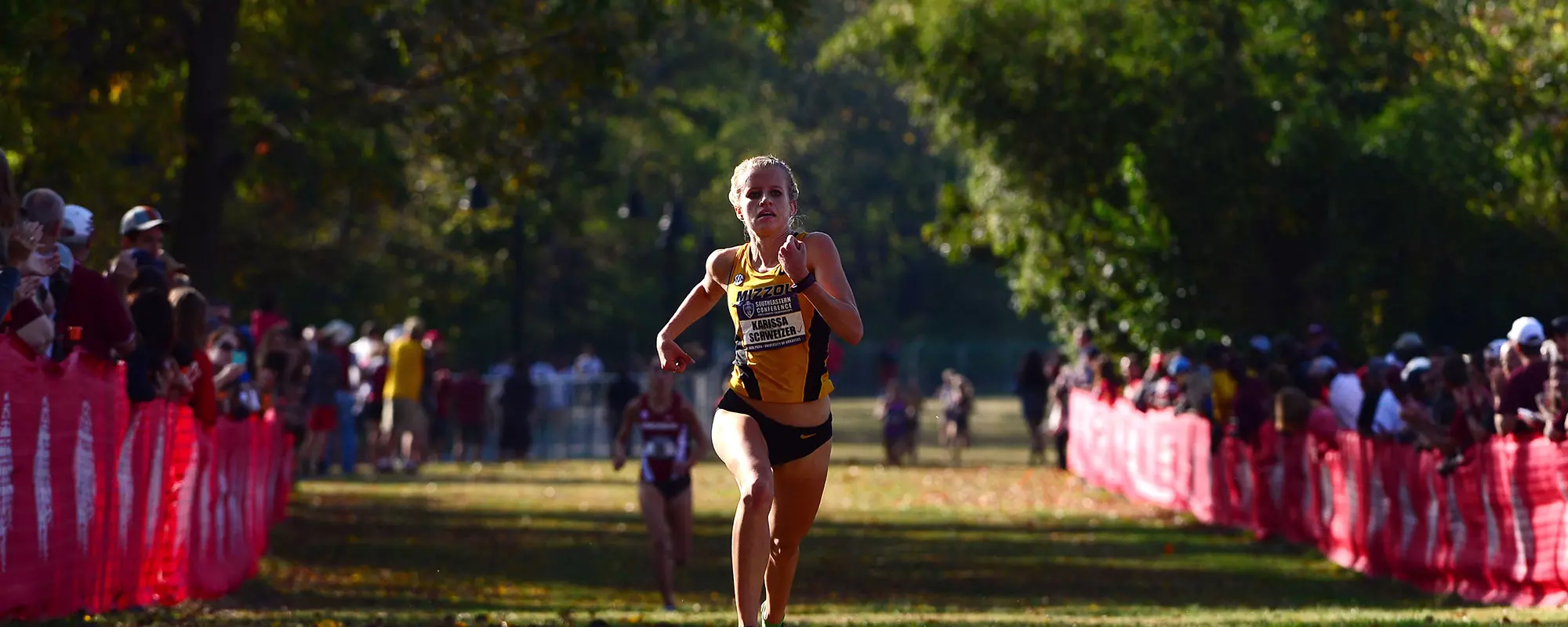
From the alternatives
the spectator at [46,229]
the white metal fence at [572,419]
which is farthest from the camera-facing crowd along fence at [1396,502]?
the white metal fence at [572,419]

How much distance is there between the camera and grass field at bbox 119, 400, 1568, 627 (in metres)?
13.8

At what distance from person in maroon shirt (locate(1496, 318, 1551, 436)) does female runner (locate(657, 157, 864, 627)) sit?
6.69m

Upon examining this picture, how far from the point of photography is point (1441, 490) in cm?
1603

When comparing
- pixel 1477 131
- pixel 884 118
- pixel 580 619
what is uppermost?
pixel 884 118

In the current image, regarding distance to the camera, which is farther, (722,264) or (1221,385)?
(1221,385)

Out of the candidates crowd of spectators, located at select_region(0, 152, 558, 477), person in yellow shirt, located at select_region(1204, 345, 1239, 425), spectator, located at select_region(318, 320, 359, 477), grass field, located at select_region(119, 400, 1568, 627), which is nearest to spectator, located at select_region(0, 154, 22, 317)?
crowd of spectators, located at select_region(0, 152, 558, 477)

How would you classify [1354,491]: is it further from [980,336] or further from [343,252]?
[980,336]

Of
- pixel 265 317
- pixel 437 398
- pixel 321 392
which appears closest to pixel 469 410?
pixel 437 398

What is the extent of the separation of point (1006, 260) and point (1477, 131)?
973 centimetres

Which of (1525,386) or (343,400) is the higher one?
(343,400)

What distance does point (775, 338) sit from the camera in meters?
8.87

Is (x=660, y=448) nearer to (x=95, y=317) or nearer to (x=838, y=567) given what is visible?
(x=838, y=567)

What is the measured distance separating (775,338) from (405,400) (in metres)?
22.9

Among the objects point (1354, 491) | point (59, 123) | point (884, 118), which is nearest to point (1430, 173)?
point (1354, 491)
